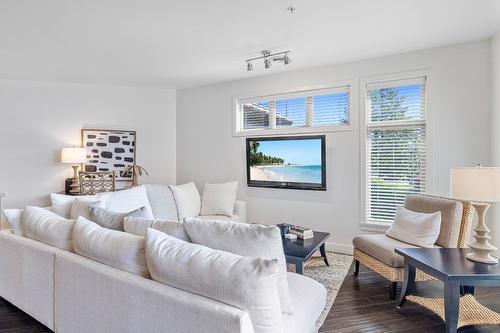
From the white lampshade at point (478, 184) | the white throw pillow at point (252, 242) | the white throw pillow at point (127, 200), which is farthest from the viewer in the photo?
the white throw pillow at point (127, 200)

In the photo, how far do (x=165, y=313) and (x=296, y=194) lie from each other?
10.8 ft

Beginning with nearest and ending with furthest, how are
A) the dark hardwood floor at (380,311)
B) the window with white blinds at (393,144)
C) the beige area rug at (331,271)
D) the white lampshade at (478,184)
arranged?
the white lampshade at (478,184) < the dark hardwood floor at (380,311) < the beige area rug at (331,271) < the window with white blinds at (393,144)

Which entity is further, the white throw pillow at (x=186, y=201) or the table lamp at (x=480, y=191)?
the white throw pillow at (x=186, y=201)

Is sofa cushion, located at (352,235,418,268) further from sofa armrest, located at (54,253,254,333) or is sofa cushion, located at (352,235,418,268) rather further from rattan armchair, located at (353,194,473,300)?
sofa armrest, located at (54,253,254,333)

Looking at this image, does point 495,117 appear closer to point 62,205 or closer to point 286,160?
point 286,160

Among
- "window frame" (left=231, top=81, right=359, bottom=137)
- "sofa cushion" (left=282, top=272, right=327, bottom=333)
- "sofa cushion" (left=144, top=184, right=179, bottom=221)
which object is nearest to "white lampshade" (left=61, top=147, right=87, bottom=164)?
"sofa cushion" (left=144, top=184, right=179, bottom=221)

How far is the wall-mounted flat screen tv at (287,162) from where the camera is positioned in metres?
4.29

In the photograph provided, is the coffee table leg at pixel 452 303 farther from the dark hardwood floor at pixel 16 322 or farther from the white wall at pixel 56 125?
the white wall at pixel 56 125

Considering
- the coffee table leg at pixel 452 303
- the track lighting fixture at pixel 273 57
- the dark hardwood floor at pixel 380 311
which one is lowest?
the dark hardwood floor at pixel 380 311

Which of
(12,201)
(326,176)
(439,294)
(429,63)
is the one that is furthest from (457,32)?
(12,201)

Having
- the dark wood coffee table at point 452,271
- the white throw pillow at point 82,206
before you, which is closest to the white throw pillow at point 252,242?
the dark wood coffee table at point 452,271

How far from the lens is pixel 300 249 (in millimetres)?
2840

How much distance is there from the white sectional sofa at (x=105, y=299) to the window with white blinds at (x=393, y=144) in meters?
2.40

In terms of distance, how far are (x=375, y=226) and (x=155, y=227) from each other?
3070 mm
